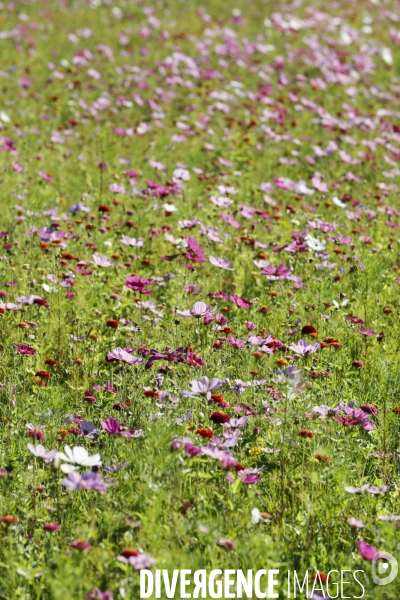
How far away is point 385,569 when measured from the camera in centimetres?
215

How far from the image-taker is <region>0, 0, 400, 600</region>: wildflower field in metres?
2.28

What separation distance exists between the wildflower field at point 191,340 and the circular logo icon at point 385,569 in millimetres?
26

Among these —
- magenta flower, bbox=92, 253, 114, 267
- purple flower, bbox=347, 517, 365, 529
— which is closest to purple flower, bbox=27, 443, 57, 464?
purple flower, bbox=347, 517, 365, 529

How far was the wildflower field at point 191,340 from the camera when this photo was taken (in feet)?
7.48

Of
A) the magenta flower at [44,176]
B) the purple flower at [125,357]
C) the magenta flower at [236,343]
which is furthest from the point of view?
the magenta flower at [44,176]

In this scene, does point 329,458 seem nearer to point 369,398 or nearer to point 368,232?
point 369,398

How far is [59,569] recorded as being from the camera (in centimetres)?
196

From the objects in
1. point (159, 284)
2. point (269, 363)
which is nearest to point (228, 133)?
point (159, 284)

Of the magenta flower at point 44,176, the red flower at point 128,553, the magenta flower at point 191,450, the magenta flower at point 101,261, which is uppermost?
the magenta flower at point 191,450

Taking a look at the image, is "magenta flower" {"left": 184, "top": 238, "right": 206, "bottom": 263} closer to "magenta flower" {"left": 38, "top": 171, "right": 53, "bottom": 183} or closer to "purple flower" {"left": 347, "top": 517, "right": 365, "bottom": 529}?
"magenta flower" {"left": 38, "top": 171, "right": 53, "bottom": 183}

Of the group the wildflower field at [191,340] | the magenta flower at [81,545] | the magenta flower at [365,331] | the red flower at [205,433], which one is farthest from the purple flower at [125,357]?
the magenta flower at [365,331]

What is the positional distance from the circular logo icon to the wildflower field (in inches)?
1.0

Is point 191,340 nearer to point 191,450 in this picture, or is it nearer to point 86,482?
point 191,450

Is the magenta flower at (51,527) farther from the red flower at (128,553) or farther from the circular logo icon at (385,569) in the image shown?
the circular logo icon at (385,569)
